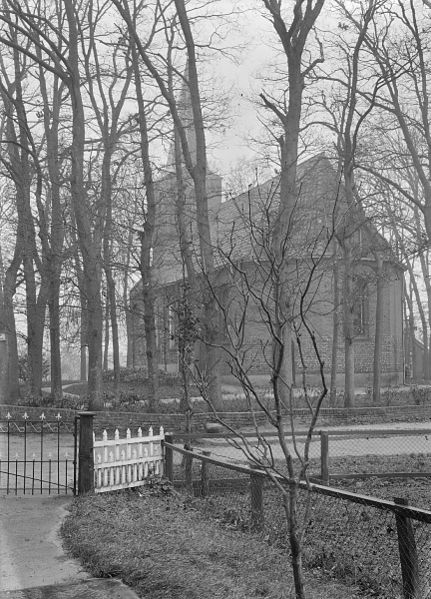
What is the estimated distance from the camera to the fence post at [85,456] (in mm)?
10633

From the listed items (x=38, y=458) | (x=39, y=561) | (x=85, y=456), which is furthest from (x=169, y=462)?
(x=38, y=458)

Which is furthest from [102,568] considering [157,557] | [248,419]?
[248,419]

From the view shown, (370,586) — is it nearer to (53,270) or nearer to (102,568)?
(102,568)

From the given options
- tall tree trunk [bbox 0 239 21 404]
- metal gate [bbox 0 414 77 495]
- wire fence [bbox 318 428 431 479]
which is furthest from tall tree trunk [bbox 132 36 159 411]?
tall tree trunk [bbox 0 239 21 404]

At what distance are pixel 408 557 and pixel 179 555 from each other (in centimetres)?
207

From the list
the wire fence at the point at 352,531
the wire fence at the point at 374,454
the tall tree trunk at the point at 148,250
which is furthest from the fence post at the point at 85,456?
the tall tree trunk at the point at 148,250

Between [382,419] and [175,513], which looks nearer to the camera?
[175,513]

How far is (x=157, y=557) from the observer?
701 centimetres

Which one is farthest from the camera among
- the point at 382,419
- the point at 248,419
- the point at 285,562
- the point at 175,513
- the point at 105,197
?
the point at 105,197

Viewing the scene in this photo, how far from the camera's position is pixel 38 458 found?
1627 centimetres

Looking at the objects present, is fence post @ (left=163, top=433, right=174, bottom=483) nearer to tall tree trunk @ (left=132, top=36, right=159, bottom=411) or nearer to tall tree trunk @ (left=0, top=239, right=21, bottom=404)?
tall tree trunk @ (left=132, top=36, right=159, bottom=411)

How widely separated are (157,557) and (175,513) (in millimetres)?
2312

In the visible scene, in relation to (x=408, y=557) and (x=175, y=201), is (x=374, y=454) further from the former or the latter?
(x=408, y=557)

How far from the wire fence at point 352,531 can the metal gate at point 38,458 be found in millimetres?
2003
